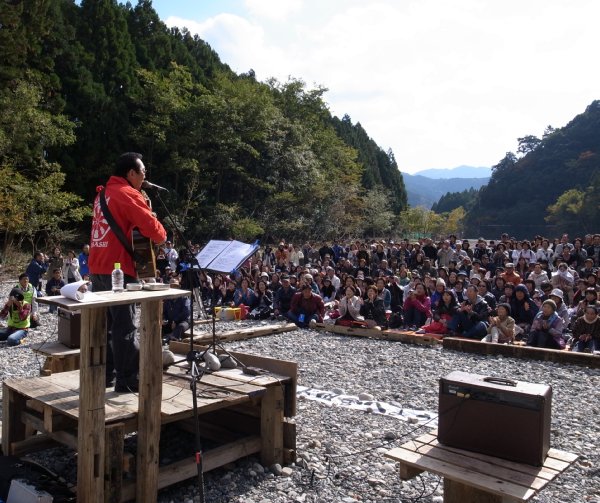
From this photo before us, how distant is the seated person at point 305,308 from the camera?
1184cm

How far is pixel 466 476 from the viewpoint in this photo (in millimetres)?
3143

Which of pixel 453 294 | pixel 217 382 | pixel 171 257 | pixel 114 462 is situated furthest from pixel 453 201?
pixel 114 462

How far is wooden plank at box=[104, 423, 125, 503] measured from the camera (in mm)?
3492

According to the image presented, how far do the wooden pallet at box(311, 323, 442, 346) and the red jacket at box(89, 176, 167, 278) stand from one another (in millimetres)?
7027

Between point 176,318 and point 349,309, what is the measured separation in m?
3.33

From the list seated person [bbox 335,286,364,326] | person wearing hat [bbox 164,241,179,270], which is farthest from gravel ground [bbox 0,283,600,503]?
person wearing hat [bbox 164,241,179,270]

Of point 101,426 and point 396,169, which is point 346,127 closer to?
point 396,169

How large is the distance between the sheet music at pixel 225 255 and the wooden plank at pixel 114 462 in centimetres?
457

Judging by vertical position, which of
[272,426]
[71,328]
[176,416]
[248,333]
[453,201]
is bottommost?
[248,333]

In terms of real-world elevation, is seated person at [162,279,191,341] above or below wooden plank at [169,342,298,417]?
below

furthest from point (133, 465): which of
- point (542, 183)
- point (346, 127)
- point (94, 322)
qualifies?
point (542, 183)

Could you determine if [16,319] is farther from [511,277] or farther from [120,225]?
[511,277]

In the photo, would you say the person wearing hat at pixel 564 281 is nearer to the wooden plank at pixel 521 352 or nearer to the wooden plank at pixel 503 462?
the wooden plank at pixel 521 352

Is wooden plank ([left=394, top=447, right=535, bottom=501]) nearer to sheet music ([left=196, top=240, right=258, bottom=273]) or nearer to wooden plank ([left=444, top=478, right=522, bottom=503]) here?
wooden plank ([left=444, top=478, right=522, bottom=503])
